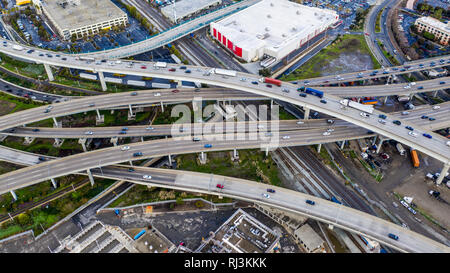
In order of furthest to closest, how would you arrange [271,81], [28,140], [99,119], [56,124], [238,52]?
[238,52] < [99,119] < [56,124] < [271,81] < [28,140]

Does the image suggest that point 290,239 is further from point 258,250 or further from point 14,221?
point 14,221

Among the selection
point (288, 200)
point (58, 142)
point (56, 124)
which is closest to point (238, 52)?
point (56, 124)

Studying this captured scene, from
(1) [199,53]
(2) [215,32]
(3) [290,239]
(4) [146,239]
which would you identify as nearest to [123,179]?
(4) [146,239]

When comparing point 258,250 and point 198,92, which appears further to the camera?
point 198,92

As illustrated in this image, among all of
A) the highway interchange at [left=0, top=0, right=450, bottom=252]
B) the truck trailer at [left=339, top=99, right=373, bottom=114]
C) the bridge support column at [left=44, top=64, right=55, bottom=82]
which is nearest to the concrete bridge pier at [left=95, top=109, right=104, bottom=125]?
the highway interchange at [left=0, top=0, right=450, bottom=252]

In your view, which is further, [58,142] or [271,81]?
[271,81]

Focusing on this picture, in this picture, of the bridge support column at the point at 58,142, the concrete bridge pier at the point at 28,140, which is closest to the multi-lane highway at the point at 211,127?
the concrete bridge pier at the point at 28,140

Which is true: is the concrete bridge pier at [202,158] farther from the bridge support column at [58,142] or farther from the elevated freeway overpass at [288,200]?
the bridge support column at [58,142]

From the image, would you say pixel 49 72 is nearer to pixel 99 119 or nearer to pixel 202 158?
pixel 99 119

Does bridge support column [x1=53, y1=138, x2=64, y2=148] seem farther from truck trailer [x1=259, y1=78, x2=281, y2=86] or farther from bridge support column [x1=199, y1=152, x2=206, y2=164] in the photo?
truck trailer [x1=259, y1=78, x2=281, y2=86]
